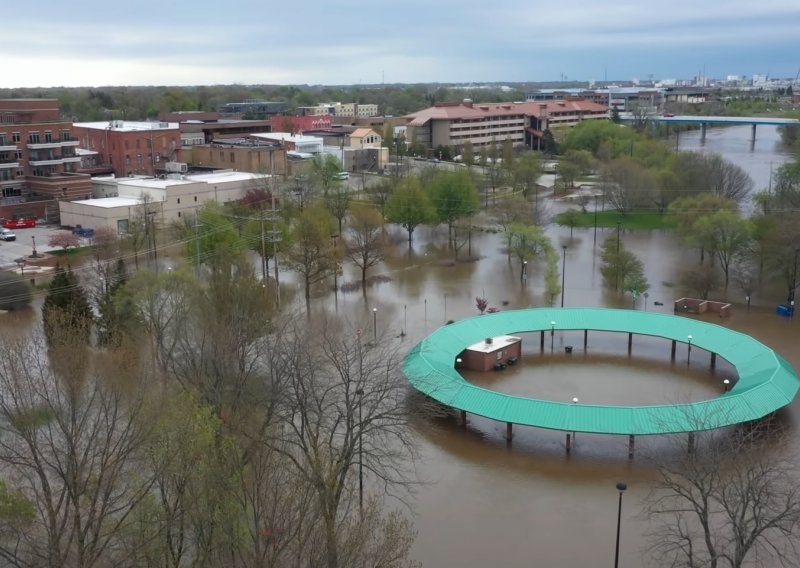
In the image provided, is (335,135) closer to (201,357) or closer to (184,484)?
(201,357)

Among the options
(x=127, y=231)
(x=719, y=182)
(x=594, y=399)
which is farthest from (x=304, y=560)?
(x=719, y=182)

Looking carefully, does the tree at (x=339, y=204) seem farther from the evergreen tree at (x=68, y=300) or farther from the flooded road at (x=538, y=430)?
the evergreen tree at (x=68, y=300)

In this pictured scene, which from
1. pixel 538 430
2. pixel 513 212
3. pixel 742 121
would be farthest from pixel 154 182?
pixel 742 121

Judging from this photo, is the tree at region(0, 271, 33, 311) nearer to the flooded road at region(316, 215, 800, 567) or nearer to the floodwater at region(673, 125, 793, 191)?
the flooded road at region(316, 215, 800, 567)

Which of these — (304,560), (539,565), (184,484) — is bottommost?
(539,565)

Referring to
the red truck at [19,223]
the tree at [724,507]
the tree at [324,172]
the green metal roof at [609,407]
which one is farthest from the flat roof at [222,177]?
the tree at [724,507]

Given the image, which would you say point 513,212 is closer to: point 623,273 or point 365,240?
point 365,240
